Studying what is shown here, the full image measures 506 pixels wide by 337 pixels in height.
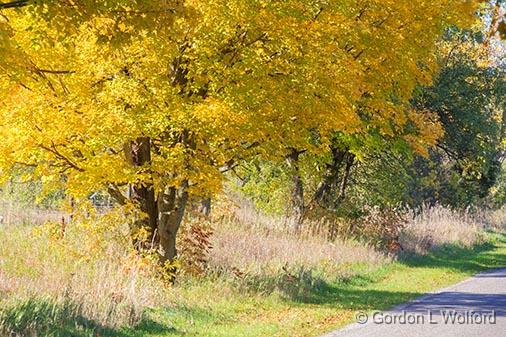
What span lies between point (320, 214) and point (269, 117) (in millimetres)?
11543

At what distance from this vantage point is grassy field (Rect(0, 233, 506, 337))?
34.3 feet

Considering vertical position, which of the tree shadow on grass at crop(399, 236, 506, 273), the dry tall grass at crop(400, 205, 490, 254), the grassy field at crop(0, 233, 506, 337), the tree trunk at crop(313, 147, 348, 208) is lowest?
the grassy field at crop(0, 233, 506, 337)

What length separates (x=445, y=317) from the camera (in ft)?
43.2

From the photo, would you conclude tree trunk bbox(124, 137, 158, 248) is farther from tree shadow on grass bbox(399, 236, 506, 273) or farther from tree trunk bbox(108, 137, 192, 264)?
tree shadow on grass bbox(399, 236, 506, 273)

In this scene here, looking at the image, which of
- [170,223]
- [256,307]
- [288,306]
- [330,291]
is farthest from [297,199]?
[256,307]

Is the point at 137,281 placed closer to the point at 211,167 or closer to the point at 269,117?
the point at 211,167

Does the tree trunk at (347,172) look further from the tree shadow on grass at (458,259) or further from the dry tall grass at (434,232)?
the tree shadow on grass at (458,259)

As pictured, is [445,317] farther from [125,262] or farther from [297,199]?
[297,199]

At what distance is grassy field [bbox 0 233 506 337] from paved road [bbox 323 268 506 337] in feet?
1.65

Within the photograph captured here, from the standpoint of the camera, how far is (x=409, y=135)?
24.3 meters

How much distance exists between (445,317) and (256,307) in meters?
3.24

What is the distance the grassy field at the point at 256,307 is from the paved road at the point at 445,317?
19.8 inches

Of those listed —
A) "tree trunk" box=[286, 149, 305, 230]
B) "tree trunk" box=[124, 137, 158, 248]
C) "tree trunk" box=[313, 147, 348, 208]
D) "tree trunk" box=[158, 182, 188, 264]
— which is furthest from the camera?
"tree trunk" box=[313, 147, 348, 208]

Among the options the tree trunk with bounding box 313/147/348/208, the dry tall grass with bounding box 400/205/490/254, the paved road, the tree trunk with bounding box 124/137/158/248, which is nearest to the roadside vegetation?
the tree trunk with bounding box 124/137/158/248
